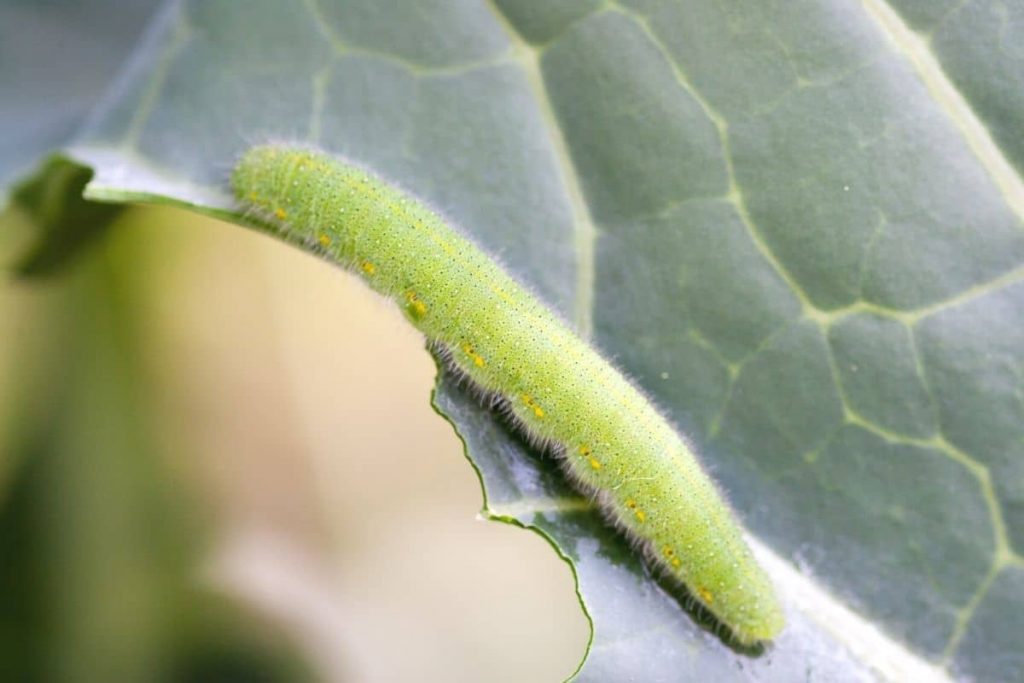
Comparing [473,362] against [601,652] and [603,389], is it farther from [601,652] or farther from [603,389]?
[601,652]

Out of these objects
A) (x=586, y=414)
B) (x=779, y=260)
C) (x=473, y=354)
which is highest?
(x=779, y=260)

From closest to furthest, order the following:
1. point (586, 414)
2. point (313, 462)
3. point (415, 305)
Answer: point (586, 414) < point (415, 305) < point (313, 462)

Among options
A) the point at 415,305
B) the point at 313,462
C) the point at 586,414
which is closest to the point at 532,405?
the point at 586,414

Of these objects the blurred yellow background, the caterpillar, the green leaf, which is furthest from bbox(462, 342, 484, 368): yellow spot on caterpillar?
the blurred yellow background

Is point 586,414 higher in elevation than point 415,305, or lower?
lower

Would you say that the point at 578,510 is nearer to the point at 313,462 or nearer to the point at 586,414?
the point at 586,414

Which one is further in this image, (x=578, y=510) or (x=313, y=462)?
(x=313, y=462)

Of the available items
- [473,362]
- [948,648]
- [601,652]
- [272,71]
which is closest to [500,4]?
[272,71]
